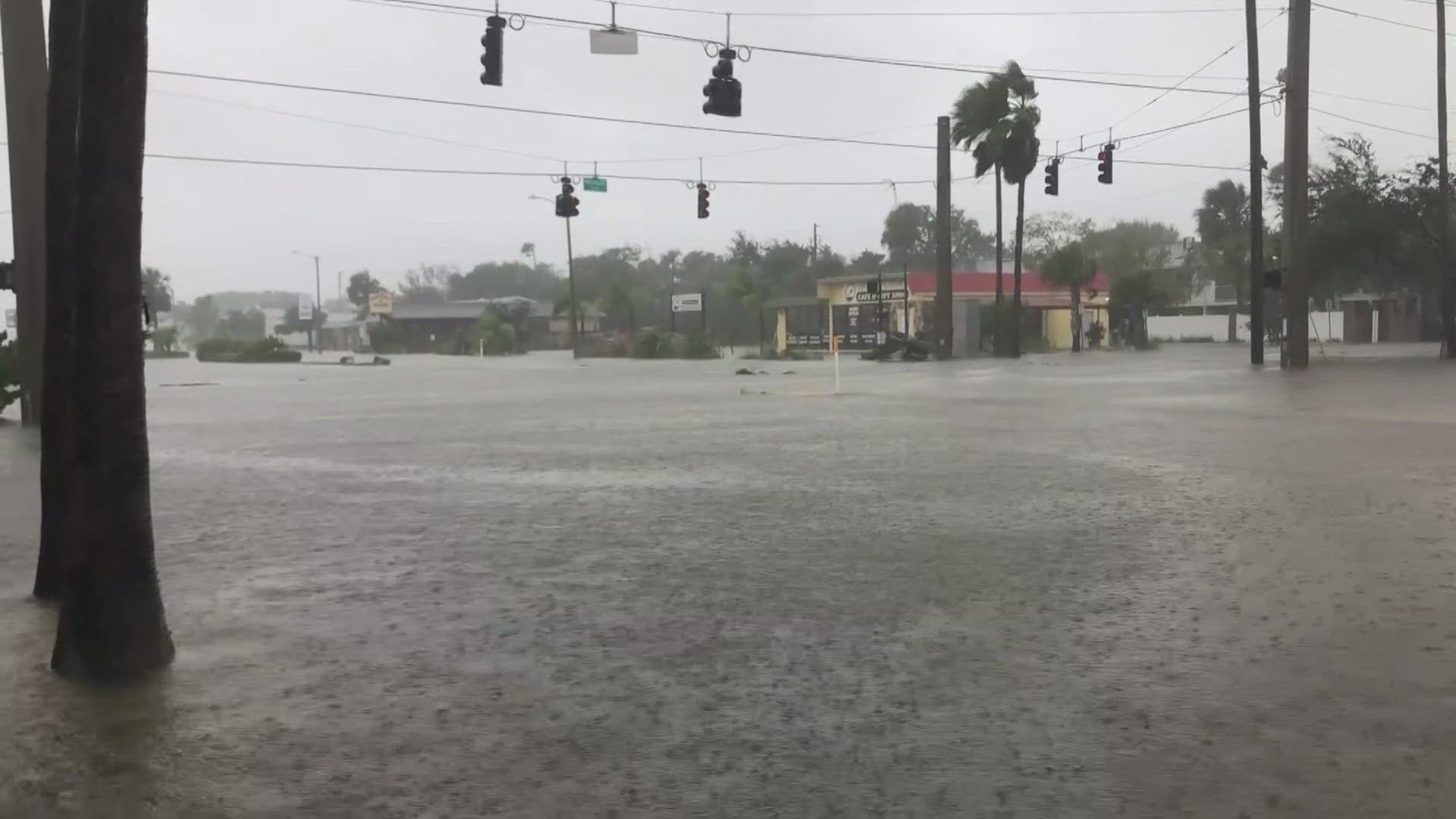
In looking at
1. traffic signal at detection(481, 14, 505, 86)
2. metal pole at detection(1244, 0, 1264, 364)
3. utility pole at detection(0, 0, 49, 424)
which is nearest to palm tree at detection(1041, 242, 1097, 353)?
metal pole at detection(1244, 0, 1264, 364)

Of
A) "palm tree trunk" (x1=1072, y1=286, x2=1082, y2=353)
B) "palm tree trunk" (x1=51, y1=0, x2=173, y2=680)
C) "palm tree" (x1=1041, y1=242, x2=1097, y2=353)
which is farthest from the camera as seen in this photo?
"palm tree" (x1=1041, y1=242, x2=1097, y2=353)

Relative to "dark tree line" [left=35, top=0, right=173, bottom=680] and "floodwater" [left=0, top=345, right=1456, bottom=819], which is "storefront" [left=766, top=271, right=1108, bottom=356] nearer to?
"floodwater" [left=0, top=345, right=1456, bottom=819]

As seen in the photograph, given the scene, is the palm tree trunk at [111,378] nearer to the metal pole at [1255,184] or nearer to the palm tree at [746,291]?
the metal pole at [1255,184]

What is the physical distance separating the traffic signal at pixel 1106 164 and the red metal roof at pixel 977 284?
78.5 feet

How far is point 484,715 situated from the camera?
496 centimetres

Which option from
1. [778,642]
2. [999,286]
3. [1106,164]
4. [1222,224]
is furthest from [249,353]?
[778,642]

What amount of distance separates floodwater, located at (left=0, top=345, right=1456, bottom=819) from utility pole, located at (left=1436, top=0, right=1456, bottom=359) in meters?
26.3

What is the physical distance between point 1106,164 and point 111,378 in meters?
35.3

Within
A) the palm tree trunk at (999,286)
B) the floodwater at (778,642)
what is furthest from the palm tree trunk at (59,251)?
the palm tree trunk at (999,286)

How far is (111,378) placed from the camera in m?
5.43

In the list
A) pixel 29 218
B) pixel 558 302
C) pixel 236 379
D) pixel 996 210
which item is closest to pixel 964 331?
pixel 996 210

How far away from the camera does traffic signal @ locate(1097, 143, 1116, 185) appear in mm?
37094

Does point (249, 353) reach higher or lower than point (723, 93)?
lower

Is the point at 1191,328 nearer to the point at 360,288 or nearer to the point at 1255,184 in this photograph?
the point at 1255,184
